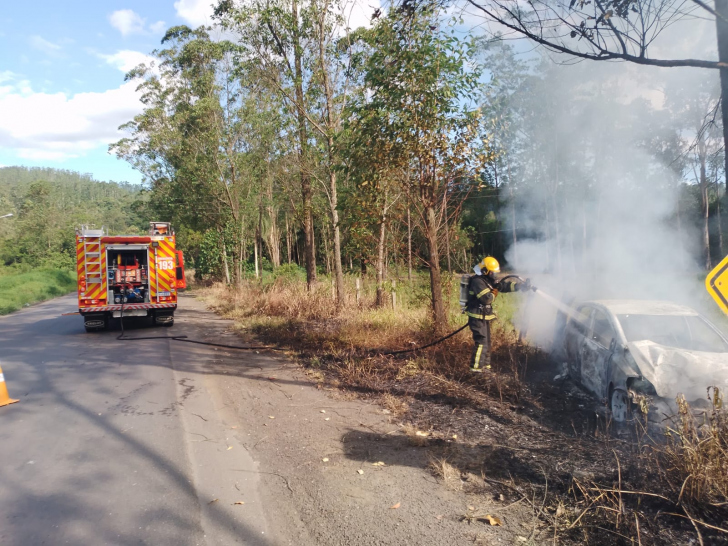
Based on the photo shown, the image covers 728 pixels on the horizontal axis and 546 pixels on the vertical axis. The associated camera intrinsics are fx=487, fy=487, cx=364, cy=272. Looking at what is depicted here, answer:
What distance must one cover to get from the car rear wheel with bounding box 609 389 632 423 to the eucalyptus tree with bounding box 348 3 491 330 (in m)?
3.32

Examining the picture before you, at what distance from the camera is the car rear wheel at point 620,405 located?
4.86m

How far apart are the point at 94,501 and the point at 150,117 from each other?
28.7m

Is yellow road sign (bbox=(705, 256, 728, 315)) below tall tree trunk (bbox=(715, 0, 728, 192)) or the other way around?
below

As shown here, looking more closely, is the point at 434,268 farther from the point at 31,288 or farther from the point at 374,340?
the point at 31,288

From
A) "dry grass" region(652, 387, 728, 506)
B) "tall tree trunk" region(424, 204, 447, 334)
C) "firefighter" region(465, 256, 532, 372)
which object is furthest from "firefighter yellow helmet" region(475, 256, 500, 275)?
"dry grass" region(652, 387, 728, 506)

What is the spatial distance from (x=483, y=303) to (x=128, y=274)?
10.3 metres

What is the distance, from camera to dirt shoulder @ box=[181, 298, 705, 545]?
3139mm

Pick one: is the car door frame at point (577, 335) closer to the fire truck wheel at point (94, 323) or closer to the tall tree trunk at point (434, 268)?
the tall tree trunk at point (434, 268)

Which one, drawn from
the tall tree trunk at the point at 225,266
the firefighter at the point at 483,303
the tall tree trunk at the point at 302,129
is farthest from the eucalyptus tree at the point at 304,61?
the tall tree trunk at the point at 225,266

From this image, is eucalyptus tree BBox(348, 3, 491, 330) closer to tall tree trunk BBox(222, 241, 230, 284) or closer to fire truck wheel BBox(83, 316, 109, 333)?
fire truck wheel BBox(83, 316, 109, 333)

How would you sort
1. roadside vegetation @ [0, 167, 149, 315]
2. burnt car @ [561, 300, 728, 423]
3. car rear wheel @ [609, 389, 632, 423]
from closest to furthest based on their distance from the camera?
burnt car @ [561, 300, 728, 423]
car rear wheel @ [609, 389, 632, 423]
roadside vegetation @ [0, 167, 149, 315]

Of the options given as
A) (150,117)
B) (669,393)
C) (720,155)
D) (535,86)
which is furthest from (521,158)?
(150,117)

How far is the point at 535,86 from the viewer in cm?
1401

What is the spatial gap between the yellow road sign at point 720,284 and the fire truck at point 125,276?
12330 millimetres
